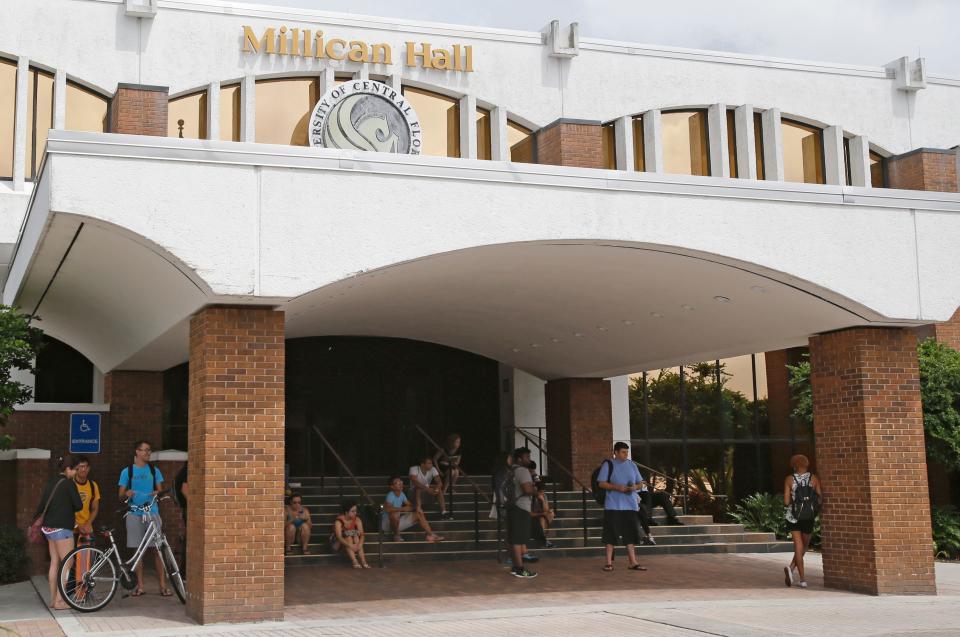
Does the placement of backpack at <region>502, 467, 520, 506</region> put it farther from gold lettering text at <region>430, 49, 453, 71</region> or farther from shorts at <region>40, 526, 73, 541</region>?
gold lettering text at <region>430, 49, 453, 71</region>

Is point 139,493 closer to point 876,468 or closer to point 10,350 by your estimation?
point 10,350

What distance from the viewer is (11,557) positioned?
13.9 m

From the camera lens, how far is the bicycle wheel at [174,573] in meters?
11.1

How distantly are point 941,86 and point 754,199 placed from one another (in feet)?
57.0

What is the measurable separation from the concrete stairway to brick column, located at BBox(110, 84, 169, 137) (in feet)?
23.0

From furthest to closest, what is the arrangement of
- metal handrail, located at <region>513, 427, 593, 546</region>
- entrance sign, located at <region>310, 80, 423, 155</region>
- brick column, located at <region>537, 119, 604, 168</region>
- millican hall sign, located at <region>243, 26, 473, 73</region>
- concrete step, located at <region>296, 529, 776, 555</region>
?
millican hall sign, located at <region>243, 26, 473, 73</region>, brick column, located at <region>537, 119, 604, 168</region>, entrance sign, located at <region>310, 80, 423, 155</region>, metal handrail, located at <region>513, 427, 593, 546</region>, concrete step, located at <region>296, 529, 776, 555</region>

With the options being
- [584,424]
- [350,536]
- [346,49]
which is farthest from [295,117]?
[350,536]

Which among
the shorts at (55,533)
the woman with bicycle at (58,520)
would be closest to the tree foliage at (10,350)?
the woman with bicycle at (58,520)

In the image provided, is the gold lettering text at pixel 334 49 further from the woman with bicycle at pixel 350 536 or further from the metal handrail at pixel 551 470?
the woman with bicycle at pixel 350 536

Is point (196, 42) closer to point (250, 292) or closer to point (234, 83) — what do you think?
point (234, 83)

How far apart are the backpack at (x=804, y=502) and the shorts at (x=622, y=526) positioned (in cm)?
201

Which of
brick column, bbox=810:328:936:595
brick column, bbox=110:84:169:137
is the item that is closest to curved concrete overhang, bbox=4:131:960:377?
brick column, bbox=810:328:936:595

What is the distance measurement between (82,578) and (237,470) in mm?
2095

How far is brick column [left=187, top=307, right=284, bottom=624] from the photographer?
9984mm
